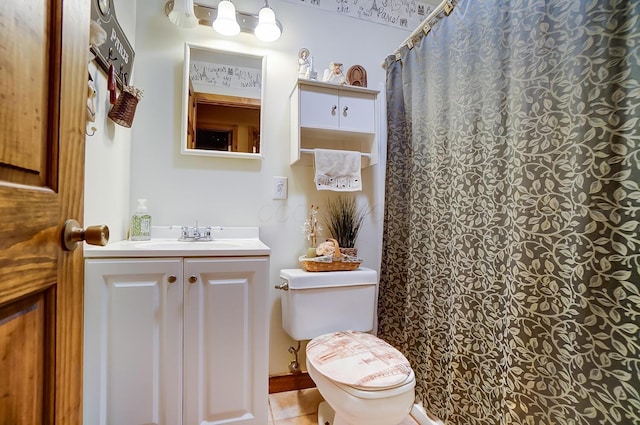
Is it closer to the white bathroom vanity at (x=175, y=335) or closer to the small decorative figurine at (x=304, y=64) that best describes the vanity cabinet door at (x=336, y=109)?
the small decorative figurine at (x=304, y=64)

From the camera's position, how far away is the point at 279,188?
1.61 metres

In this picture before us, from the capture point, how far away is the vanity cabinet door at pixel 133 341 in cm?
98

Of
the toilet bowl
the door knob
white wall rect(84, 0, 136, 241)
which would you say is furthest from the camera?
white wall rect(84, 0, 136, 241)

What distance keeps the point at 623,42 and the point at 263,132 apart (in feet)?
4.48

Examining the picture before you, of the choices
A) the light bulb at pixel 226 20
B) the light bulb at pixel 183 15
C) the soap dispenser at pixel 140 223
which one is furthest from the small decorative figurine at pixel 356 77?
the soap dispenser at pixel 140 223

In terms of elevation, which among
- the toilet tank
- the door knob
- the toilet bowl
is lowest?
the toilet bowl

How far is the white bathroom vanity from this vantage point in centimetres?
99

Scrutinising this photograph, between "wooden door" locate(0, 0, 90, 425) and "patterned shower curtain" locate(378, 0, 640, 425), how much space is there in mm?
1107

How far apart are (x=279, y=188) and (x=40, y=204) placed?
118cm

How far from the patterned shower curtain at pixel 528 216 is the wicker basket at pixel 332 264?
0.30 m

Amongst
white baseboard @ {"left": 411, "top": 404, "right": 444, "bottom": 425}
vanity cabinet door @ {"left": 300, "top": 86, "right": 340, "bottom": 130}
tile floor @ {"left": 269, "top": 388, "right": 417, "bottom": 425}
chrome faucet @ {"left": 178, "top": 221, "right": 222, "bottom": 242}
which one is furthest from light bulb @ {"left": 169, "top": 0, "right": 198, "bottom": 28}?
white baseboard @ {"left": 411, "top": 404, "right": 444, "bottom": 425}

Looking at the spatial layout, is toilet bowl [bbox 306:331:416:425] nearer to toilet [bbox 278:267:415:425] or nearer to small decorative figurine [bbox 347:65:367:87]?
toilet [bbox 278:267:415:425]

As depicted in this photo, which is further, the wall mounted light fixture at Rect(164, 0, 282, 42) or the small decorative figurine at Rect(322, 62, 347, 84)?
the small decorative figurine at Rect(322, 62, 347, 84)

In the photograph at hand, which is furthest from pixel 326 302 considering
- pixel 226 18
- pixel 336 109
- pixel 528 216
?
pixel 226 18
